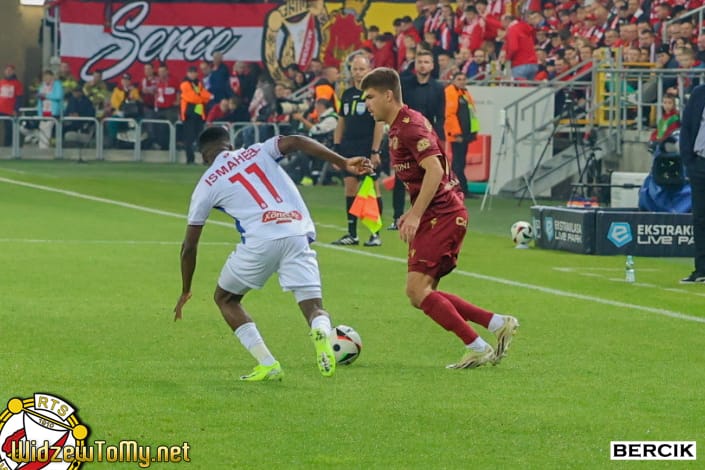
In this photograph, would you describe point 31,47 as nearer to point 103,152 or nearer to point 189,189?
point 103,152

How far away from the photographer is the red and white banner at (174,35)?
42250 millimetres

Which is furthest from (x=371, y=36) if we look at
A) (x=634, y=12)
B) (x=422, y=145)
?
(x=422, y=145)

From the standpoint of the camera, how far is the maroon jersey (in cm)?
Answer: 1023

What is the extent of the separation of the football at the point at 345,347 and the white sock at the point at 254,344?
681mm

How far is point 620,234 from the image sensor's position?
18969 mm

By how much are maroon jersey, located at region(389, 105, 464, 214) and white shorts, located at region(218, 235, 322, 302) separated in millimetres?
808

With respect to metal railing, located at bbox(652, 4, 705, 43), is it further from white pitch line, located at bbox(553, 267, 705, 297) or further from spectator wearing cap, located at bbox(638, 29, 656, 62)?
white pitch line, located at bbox(553, 267, 705, 297)

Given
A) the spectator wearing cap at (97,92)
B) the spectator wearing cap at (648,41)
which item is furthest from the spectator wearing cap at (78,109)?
the spectator wearing cap at (648,41)

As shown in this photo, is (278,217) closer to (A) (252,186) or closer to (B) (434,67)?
(A) (252,186)

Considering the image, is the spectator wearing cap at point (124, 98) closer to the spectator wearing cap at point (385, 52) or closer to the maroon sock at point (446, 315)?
the spectator wearing cap at point (385, 52)

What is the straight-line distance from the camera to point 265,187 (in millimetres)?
10055

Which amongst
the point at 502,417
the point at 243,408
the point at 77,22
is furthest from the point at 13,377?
the point at 77,22

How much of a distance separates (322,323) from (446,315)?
3.22 feet

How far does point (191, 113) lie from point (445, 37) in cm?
737
